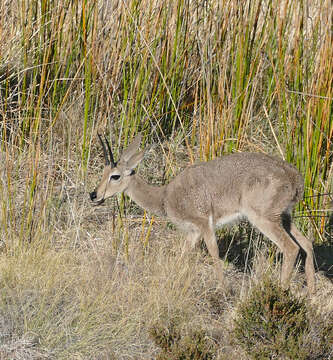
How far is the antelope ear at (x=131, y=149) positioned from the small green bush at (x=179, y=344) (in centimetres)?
201

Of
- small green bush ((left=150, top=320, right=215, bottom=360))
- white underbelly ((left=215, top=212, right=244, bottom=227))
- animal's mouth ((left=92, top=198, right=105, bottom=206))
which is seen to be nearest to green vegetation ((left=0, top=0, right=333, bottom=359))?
small green bush ((left=150, top=320, right=215, bottom=360))

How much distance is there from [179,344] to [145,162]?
11.4ft

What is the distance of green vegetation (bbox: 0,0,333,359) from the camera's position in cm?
475

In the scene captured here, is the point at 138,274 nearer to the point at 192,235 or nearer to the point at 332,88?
the point at 192,235

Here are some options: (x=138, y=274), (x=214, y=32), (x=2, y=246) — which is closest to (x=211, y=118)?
(x=214, y=32)

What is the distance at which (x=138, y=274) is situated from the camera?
554 centimetres

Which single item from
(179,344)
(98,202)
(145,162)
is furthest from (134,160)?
(179,344)

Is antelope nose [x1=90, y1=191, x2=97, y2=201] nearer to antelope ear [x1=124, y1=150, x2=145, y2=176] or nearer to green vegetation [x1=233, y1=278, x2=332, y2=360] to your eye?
antelope ear [x1=124, y1=150, x2=145, y2=176]

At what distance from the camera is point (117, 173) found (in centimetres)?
622

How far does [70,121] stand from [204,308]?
2.88 m

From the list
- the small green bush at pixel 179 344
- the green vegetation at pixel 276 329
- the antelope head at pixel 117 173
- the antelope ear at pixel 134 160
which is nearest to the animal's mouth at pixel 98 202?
the antelope head at pixel 117 173

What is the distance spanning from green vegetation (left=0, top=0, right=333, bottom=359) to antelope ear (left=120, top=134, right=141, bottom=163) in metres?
0.14

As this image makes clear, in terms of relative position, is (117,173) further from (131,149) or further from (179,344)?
(179,344)

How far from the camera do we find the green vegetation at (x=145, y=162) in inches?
187
